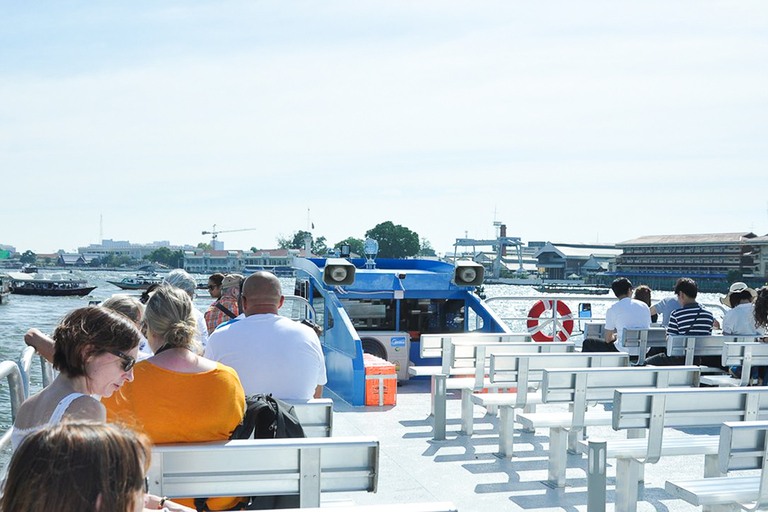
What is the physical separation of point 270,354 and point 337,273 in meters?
6.25

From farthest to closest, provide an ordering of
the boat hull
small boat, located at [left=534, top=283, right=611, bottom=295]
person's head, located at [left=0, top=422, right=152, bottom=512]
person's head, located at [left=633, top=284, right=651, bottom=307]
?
small boat, located at [left=534, top=283, right=611, bottom=295]
the boat hull
person's head, located at [left=633, top=284, right=651, bottom=307]
person's head, located at [left=0, top=422, right=152, bottom=512]

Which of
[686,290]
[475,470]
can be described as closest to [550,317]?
[686,290]

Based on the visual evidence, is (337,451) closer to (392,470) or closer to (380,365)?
(392,470)

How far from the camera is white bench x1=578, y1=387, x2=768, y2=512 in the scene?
5.04 meters

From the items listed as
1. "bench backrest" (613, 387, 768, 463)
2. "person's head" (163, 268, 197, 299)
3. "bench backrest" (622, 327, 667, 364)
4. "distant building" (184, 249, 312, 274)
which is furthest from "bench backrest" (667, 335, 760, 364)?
"distant building" (184, 249, 312, 274)

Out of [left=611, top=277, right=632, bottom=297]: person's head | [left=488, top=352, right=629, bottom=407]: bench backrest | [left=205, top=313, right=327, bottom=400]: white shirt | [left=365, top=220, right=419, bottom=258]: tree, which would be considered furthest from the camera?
[left=365, top=220, right=419, bottom=258]: tree

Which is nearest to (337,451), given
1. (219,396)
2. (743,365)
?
(219,396)

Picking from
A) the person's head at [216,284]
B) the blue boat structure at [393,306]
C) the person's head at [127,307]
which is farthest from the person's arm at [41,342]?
the blue boat structure at [393,306]

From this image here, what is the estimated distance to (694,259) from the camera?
115625mm

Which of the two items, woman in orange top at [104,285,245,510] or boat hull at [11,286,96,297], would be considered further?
boat hull at [11,286,96,297]

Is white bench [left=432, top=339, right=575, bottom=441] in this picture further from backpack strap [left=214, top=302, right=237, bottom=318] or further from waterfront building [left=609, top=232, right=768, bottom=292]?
waterfront building [left=609, top=232, right=768, bottom=292]

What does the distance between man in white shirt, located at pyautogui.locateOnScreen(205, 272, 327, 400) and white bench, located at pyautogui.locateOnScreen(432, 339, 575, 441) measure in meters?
3.20

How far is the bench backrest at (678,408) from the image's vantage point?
5023 mm

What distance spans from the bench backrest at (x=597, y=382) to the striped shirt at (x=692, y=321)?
321 cm
